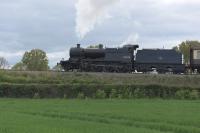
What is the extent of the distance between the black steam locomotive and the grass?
21.9 feet

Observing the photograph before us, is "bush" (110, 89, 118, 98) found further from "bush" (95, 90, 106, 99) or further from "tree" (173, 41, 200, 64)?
"tree" (173, 41, 200, 64)

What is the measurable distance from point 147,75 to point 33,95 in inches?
542

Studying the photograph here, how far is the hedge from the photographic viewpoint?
5584 centimetres

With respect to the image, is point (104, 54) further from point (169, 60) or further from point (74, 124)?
point (74, 124)

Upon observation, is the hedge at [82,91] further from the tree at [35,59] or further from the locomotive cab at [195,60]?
the tree at [35,59]

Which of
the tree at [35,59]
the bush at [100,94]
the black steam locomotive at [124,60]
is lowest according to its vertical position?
the bush at [100,94]

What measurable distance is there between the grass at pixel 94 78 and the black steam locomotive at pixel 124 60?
6688 mm

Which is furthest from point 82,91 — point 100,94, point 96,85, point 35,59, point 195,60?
point 35,59

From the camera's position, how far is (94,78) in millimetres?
61750

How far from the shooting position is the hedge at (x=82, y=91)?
5584cm

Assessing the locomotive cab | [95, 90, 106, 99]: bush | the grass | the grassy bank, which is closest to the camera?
[95, 90, 106, 99]: bush

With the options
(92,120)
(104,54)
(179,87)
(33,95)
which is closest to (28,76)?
(33,95)

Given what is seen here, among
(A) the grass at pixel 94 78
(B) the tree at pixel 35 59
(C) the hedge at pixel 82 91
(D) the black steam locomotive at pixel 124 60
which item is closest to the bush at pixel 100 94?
(C) the hedge at pixel 82 91

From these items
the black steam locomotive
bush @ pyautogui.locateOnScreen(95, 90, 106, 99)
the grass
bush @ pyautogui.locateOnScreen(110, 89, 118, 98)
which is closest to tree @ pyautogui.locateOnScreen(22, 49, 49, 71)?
the black steam locomotive
